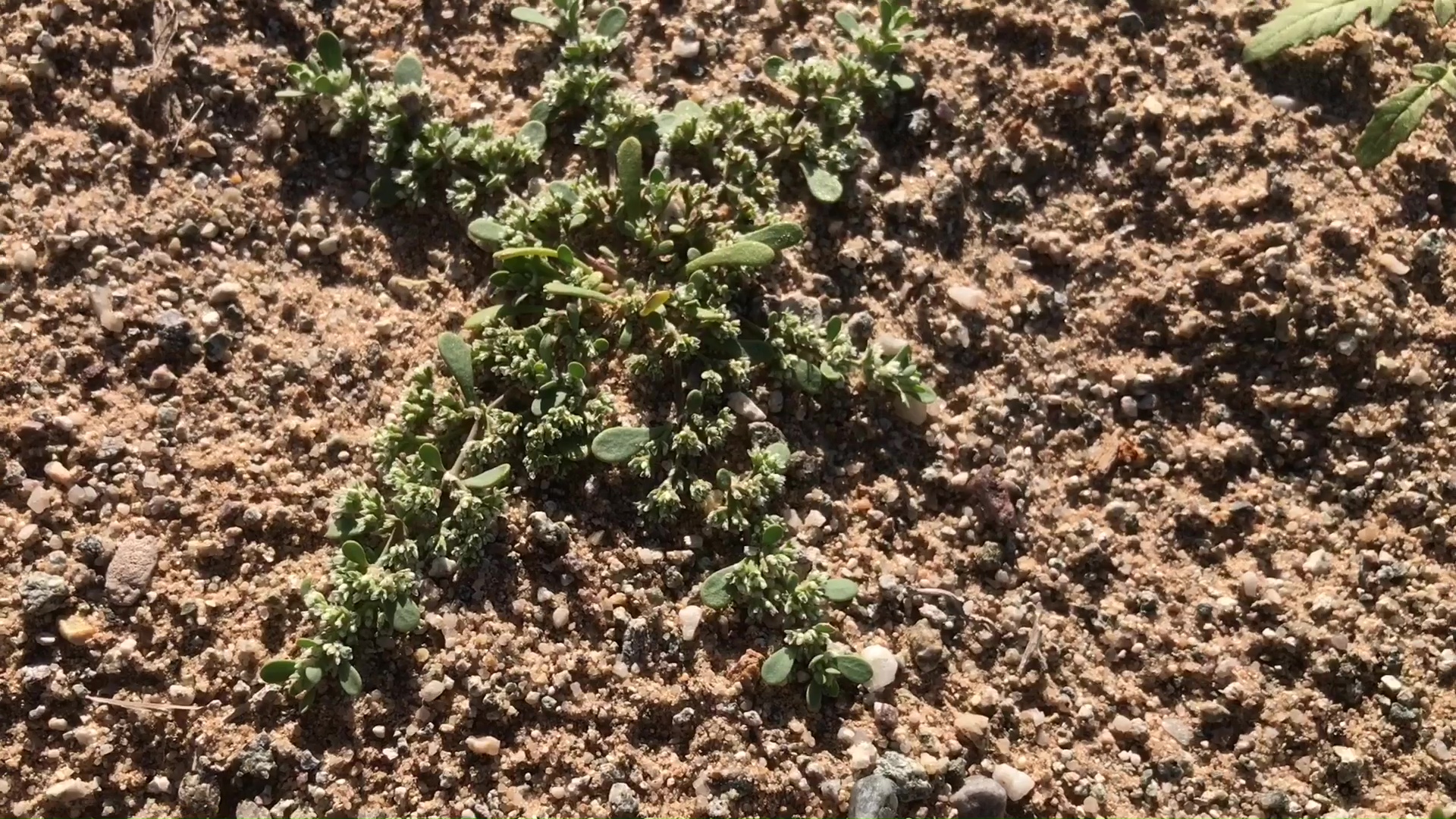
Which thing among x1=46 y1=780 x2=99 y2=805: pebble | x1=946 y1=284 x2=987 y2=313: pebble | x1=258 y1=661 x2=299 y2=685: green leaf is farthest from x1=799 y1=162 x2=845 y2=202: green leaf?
x1=46 y1=780 x2=99 y2=805: pebble

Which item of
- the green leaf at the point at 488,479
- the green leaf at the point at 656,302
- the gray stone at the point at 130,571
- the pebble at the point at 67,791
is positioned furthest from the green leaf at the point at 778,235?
the pebble at the point at 67,791

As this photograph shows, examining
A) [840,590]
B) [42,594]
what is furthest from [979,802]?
[42,594]

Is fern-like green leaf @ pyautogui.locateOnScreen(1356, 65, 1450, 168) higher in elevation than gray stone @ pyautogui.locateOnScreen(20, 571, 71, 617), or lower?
higher

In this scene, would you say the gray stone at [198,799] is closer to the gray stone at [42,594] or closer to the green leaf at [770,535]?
the gray stone at [42,594]

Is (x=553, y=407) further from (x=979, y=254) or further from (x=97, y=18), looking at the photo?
(x=97, y=18)

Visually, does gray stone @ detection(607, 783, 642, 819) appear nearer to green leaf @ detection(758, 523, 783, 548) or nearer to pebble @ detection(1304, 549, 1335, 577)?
green leaf @ detection(758, 523, 783, 548)

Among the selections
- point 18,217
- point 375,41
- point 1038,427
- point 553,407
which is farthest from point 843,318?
point 18,217
